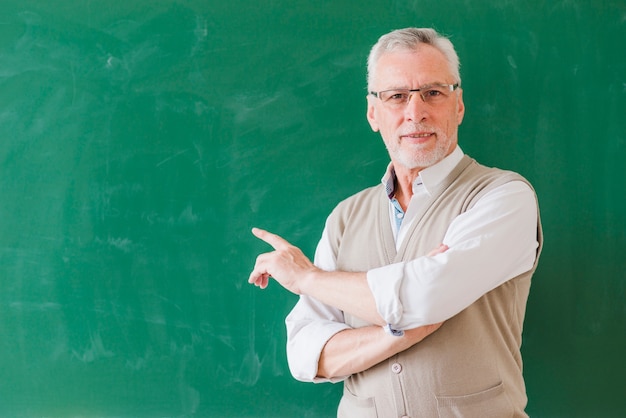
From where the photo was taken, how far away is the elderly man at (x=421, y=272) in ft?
5.07

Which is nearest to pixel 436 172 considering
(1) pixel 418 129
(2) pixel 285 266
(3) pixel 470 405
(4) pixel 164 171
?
(1) pixel 418 129

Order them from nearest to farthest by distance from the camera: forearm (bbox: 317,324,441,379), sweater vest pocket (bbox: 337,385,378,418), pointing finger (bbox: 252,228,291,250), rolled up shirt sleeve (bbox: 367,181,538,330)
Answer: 1. rolled up shirt sleeve (bbox: 367,181,538,330)
2. forearm (bbox: 317,324,441,379)
3. sweater vest pocket (bbox: 337,385,378,418)
4. pointing finger (bbox: 252,228,291,250)

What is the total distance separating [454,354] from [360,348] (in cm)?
23

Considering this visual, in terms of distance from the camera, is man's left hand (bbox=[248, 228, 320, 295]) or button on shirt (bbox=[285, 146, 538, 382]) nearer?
button on shirt (bbox=[285, 146, 538, 382])

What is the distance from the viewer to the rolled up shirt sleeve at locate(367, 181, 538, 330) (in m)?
1.51

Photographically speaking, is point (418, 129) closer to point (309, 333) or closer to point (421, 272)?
point (421, 272)

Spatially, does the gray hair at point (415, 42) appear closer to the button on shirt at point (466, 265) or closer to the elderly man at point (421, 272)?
the elderly man at point (421, 272)

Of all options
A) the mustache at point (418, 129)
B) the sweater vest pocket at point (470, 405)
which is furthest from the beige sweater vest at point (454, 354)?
the mustache at point (418, 129)

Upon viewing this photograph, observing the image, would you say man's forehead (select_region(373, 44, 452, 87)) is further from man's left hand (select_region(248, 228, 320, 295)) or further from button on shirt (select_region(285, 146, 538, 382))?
man's left hand (select_region(248, 228, 320, 295))

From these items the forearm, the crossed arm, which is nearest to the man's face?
the crossed arm

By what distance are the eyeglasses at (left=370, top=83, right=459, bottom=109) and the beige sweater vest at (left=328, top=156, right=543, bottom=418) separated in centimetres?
18

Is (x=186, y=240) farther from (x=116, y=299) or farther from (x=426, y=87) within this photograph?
(x=426, y=87)

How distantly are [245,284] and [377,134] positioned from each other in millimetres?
623

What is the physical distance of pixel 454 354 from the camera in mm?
1637
